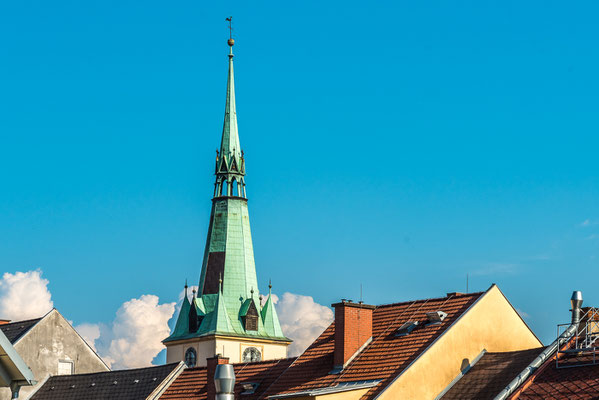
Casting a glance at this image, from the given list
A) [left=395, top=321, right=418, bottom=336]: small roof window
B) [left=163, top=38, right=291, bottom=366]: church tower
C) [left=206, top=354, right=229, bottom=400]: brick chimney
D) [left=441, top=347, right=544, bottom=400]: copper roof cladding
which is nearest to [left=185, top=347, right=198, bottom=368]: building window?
[left=163, top=38, right=291, bottom=366]: church tower

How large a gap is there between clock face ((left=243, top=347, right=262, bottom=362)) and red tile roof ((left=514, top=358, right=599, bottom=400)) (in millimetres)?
70673

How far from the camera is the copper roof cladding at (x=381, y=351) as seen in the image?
118 ft

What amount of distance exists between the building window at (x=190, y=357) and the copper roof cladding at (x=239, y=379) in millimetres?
52973

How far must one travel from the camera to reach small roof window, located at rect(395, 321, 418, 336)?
124 ft

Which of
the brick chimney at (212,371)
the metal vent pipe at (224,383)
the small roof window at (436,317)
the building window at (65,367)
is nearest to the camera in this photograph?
the metal vent pipe at (224,383)

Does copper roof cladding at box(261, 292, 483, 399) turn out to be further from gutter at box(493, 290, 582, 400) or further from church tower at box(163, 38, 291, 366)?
church tower at box(163, 38, 291, 366)

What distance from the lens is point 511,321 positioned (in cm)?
3947

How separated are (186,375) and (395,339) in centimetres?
1533

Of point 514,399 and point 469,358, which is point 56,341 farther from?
point 514,399

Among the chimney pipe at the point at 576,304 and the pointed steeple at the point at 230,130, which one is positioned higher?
the pointed steeple at the point at 230,130

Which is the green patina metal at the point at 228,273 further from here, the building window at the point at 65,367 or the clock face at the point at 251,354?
the building window at the point at 65,367

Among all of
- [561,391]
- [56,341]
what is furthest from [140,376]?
[561,391]

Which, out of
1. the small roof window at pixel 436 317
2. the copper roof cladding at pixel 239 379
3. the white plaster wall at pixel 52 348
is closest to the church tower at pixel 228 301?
the white plaster wall at pixel 52 348

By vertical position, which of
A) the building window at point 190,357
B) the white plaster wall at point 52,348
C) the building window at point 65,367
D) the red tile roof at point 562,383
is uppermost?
the building window at point 190,357
